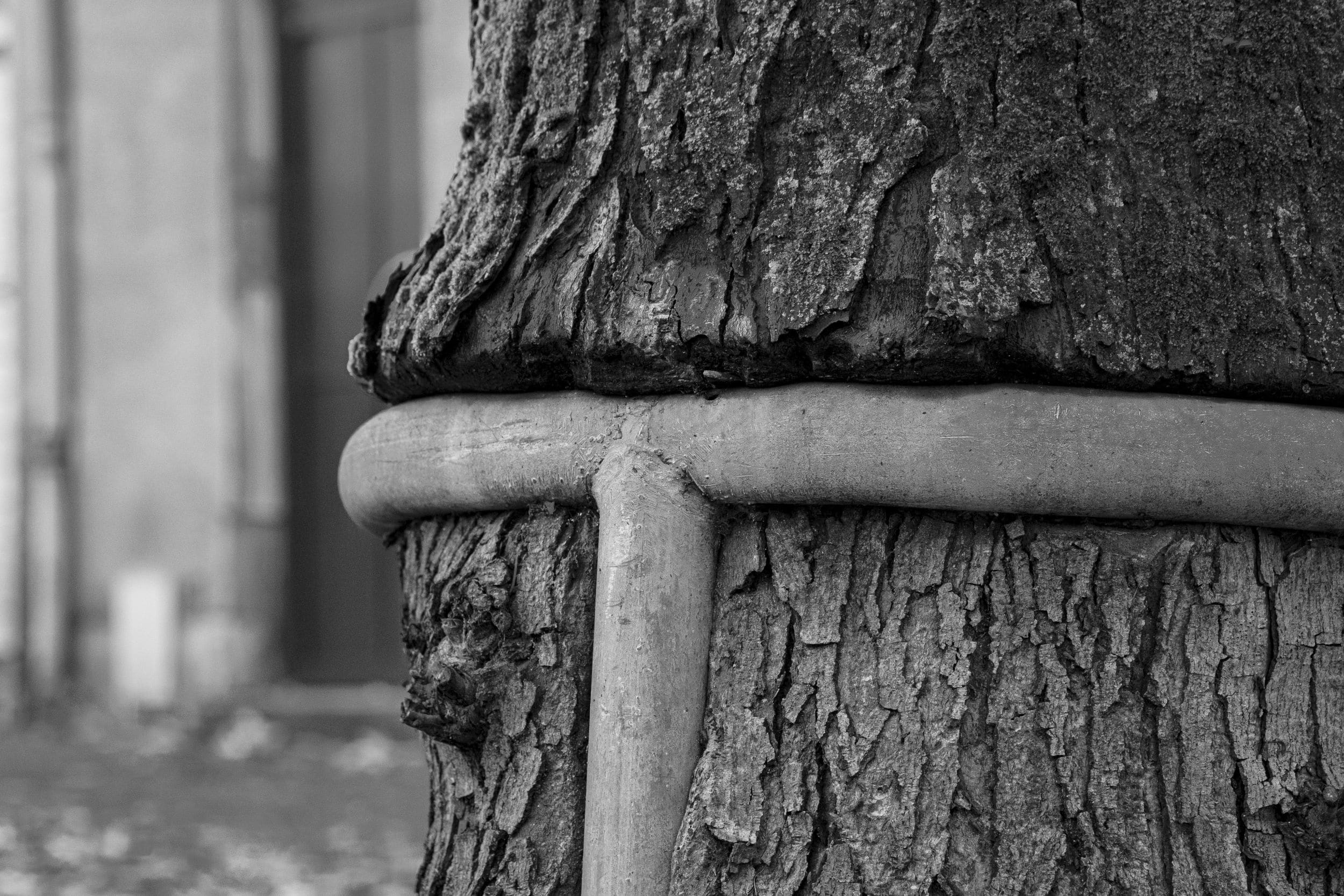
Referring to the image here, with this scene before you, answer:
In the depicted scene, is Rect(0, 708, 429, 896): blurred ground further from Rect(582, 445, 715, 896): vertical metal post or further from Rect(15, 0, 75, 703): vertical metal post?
Rect(582, 445, 715, 896): vertical metal post

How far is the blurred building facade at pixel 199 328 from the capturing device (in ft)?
20.0

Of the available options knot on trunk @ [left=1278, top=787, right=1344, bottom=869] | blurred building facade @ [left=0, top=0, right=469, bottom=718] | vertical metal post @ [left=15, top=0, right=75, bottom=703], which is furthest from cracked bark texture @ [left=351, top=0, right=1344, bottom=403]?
vertical metal post @ [left=15, top=0, right=75, bottom=703]

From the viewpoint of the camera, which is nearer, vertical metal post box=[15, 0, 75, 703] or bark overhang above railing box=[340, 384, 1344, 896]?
bark overhang above railing box=[340, 384, 1344, 896]

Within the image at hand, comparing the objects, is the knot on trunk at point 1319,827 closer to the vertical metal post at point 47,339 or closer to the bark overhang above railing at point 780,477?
the bark overhang above railing at point 780,477

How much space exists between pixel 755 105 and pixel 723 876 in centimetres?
60

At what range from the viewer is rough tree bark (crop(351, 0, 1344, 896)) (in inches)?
42.6

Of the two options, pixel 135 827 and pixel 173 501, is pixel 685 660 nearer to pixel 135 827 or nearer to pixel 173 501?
pixel 135 827

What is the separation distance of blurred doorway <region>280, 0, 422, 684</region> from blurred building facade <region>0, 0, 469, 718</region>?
0.01 meters

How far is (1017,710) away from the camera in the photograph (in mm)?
1089

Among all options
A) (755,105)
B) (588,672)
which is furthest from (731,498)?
(755,105)

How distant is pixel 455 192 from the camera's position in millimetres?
1385

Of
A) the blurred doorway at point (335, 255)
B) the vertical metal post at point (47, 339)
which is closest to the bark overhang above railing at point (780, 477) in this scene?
the blurred doorway at point (335, 255)

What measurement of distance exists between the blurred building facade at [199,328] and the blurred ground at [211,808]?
40 cm

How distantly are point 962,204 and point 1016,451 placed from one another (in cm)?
19
